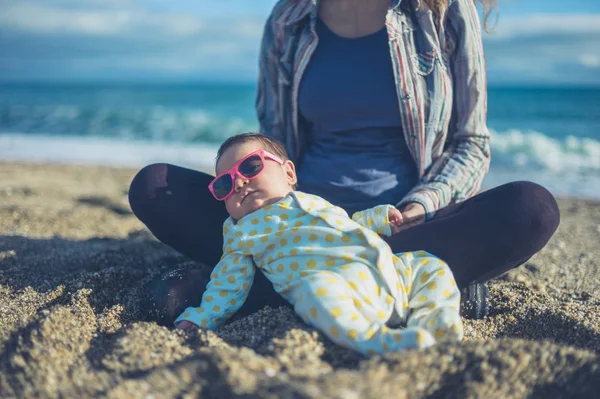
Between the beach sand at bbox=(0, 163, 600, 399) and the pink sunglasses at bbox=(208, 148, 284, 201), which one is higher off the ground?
the pink sunglasses at bbox=(208, 148, 284, 201)

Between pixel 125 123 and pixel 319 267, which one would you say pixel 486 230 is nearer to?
pixel 319 267

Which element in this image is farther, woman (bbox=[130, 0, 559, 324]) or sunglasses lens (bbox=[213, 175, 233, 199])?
woman (bbox=[130, 0, 559, 324])

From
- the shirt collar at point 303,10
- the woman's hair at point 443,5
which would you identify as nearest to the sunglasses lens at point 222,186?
the shirt collar at point 303,10

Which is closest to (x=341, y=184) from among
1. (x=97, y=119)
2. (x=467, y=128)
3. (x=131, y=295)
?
(x=467, y=128)

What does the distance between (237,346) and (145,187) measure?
0.97 m

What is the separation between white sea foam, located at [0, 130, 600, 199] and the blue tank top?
474 centimetres

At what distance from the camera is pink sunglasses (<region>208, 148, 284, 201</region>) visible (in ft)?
7.79

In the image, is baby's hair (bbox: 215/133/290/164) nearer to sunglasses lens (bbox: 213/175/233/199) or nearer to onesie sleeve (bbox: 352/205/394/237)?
sunglasses lens (bbox: 213/175/233/199)

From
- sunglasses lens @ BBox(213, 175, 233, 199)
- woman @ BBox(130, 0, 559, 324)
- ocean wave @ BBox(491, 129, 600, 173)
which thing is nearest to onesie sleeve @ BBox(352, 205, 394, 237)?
woman @ BBox(130, 0, 559, 324)

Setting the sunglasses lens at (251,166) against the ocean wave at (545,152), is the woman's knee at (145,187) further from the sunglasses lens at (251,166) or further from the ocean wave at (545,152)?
the ocean wave at (545,152)

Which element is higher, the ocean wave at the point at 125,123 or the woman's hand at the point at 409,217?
the woman's hand at the point at 409,217

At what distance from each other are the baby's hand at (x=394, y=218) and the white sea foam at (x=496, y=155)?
200 inches

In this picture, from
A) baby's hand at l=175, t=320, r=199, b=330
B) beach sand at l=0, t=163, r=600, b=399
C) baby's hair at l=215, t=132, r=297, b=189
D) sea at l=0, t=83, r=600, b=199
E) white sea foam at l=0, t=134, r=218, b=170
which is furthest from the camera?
white sea foam at l=0, t=134, r=218, b=170

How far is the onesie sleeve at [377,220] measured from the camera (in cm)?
237
